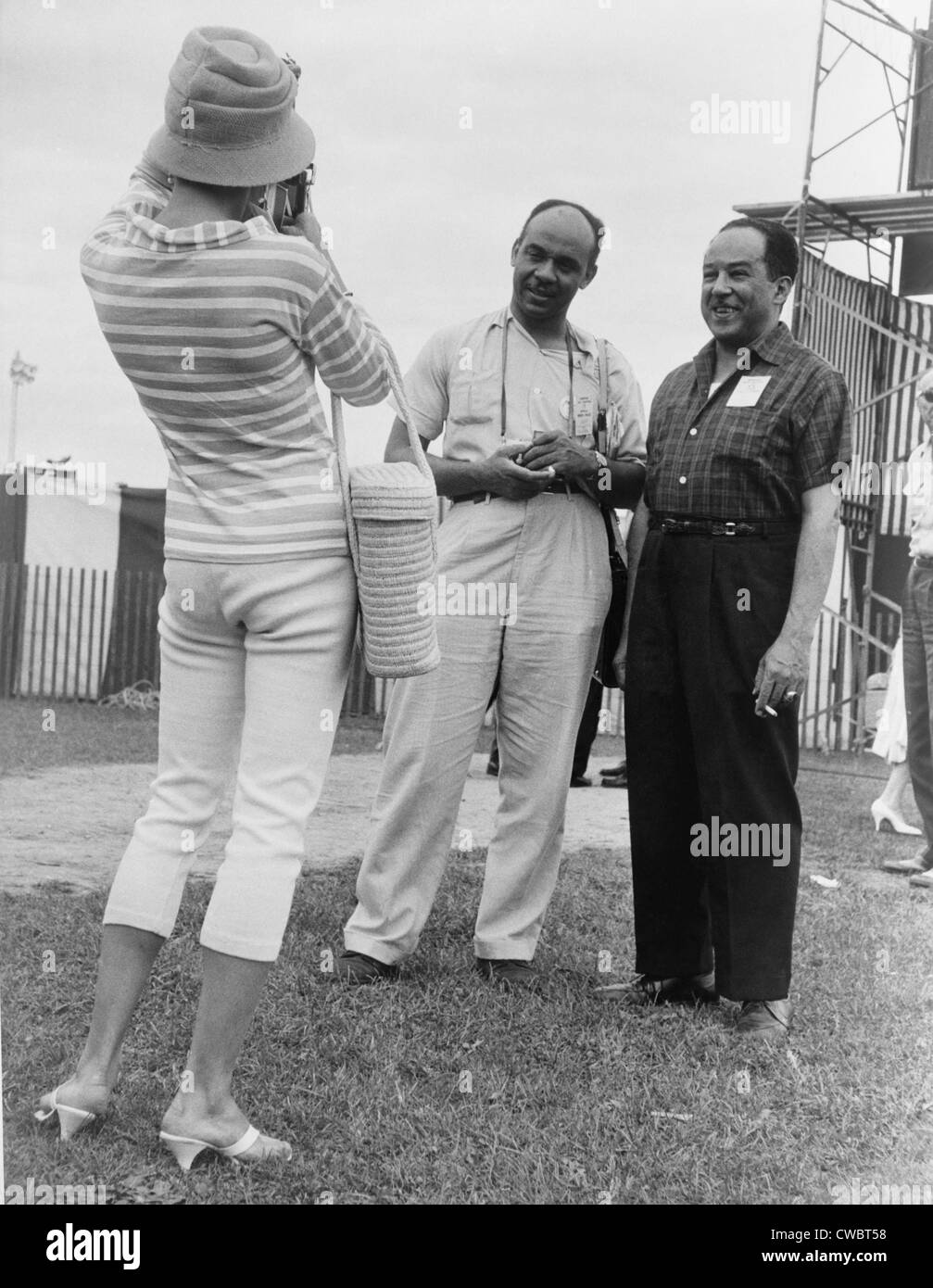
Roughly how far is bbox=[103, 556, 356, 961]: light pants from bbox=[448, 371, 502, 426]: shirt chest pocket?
4.18ft

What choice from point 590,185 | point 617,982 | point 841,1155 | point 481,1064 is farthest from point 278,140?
point 617,982

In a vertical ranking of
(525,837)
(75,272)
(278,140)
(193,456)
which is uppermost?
(278,140)

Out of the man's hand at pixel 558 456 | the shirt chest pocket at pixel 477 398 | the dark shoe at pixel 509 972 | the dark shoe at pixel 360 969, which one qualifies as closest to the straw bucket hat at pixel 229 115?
the man's hand at pixel 558 456

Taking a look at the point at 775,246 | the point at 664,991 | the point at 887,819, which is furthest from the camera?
the point at 887,819

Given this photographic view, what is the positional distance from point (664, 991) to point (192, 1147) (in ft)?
5.06

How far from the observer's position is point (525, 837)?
3545 mm

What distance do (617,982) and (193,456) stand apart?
1944 millimetres

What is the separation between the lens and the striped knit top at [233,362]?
215cm

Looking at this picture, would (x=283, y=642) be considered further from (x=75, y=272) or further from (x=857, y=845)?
(x=857, y=845)

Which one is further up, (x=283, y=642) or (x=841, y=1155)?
(x=283, y=642)

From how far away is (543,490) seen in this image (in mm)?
3439
